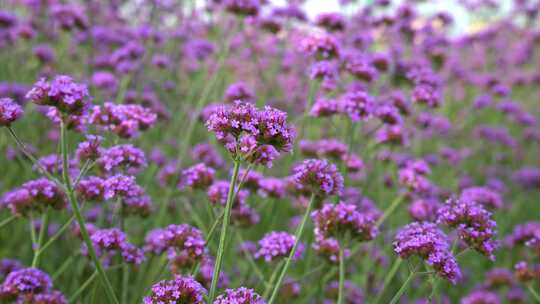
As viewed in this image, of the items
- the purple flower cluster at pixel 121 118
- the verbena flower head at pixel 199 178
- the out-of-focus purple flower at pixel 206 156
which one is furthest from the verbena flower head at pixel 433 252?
the out-of-focus purple flower at pixel 206 156

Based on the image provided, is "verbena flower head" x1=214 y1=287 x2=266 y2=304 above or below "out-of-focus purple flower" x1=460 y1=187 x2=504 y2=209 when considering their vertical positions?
below

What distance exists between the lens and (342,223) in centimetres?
236

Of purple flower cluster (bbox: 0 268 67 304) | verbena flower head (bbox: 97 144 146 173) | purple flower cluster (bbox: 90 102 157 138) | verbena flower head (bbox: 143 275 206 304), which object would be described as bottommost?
verbena flower head (bbox: 143 275 206 304)

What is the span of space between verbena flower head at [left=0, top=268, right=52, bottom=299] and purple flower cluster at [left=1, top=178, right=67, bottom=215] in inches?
12.3

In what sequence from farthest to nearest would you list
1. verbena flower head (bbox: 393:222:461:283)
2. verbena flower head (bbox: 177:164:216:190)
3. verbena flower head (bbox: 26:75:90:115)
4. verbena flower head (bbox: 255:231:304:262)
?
verbena flower head (bbox: 177:164:216:190)
verbena flower head (bbox: 255:231:304:262)
verbena flower head (bbox: 393:222:461:283)
verbena flower head (bbox: 26:75:90:115)

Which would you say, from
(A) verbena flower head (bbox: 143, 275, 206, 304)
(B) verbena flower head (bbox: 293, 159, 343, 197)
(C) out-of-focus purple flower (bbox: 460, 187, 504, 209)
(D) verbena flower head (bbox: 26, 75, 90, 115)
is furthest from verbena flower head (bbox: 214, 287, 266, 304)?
(C) out-of-focus purple flower (bbox: 460, 187, 504, 209)

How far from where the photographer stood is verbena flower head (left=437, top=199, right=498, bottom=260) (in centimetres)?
220

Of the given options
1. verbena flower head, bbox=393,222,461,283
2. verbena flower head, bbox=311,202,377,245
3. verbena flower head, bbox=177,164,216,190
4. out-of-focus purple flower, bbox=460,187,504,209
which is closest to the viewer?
verbena flower head, bbox=393,222,461,283

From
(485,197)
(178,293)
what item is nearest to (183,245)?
(178,293)

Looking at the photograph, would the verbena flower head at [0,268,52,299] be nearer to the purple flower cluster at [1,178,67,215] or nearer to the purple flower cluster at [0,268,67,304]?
the purple flower cluster at [0,268,67,304]

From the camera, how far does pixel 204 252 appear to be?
2209 millimetres

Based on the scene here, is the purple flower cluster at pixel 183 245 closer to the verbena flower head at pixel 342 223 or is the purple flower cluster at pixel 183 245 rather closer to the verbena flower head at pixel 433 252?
the verbena flower head at pixel 342 223

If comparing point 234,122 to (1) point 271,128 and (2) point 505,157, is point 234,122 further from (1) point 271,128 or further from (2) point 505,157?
(2) point 505,157

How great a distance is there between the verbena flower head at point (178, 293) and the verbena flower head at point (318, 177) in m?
0.63
